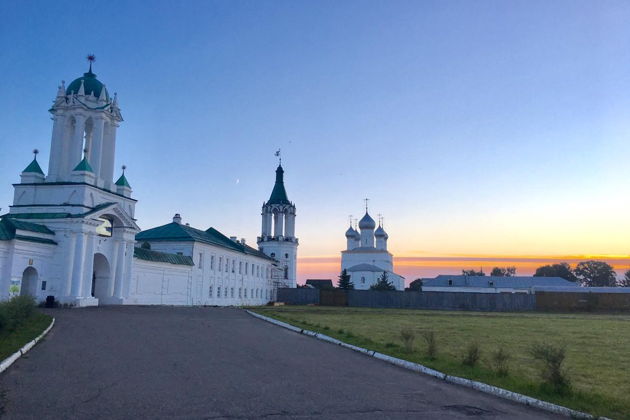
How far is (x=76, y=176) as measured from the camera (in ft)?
110

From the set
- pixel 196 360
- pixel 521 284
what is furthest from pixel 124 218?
pixel 521 284

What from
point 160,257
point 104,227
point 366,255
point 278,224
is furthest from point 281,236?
point 104,227

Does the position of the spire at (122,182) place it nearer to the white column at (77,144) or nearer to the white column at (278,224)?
the white column at (77,144)

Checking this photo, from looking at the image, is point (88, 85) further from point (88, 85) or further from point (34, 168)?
point (34, 168)

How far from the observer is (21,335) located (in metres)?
13.8

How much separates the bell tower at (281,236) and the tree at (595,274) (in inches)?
3452

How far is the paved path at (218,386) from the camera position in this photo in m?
7.15

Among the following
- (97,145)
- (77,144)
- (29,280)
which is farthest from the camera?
(97,145)

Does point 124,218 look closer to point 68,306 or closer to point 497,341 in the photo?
point 68,306

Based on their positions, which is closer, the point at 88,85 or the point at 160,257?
the point at 88,85

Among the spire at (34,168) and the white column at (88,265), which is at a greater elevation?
the spire at (34,168)

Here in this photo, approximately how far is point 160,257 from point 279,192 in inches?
1633

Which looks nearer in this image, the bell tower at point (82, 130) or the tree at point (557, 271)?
the bell tower at point (82, 130)

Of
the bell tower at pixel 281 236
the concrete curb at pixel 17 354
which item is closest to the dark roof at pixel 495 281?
the bell tower at pixel 281 236
